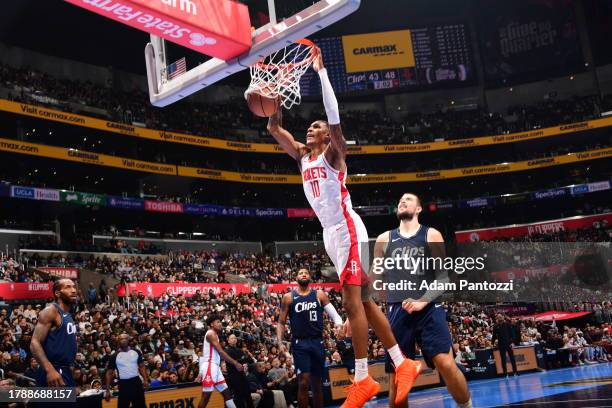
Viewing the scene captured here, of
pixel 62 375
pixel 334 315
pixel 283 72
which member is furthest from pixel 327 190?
pixel 62 375

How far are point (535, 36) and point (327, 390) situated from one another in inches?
1524

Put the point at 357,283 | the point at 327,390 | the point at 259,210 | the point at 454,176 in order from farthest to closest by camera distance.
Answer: the point at 454,176
the point at 259,210
the point at 327,390
the point at 357,283

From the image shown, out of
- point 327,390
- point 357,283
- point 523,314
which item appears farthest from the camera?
point 523,314

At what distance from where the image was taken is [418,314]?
5.63 m

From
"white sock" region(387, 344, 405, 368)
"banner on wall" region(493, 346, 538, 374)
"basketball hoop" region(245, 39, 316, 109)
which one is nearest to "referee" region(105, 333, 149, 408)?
"basketball hoop" region(245, 39, 316, 109)

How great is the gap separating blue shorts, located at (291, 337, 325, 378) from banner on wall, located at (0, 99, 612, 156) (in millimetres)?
26488

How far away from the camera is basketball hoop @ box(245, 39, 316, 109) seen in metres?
6.75

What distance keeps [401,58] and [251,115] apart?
40.4 feet

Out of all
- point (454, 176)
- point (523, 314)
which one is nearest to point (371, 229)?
point (454, 176)

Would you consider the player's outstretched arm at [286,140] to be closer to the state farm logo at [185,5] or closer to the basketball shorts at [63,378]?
the state farm logo at [185,5]

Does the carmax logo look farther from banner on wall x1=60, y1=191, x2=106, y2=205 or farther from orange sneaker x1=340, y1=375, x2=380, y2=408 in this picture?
orange sneaker x1=340, y1=375, x2=380, y2=408

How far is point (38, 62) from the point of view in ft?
125

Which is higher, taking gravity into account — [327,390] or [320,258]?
[320,258]

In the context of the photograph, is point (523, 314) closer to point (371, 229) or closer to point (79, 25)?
point (371, 229)
